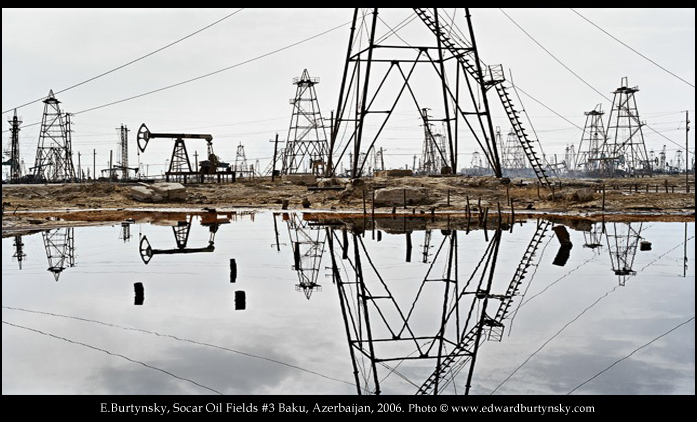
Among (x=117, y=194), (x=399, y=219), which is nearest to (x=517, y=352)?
Result: (x=399, y=219)

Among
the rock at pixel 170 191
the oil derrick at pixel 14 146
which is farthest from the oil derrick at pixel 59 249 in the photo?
the oil derrick at pixel 14 146

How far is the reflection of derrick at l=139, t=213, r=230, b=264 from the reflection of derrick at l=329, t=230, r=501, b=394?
4.96m

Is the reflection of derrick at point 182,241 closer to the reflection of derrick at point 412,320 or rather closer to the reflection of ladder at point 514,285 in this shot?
the reflection of derrick at point 412,320

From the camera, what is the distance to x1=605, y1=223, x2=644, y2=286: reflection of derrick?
47.6 feet

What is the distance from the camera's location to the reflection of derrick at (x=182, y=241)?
58.3ft

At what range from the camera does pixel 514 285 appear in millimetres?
12758

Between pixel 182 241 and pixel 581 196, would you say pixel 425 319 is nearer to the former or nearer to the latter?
pixel 182 241

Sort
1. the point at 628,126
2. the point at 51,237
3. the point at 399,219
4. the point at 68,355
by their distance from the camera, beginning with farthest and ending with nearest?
the point at 628,126 → the point at 399,219 → the point at 51,237 → the point at 68,355

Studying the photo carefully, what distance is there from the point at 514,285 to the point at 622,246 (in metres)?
6.98

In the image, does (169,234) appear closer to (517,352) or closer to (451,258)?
(451,258)

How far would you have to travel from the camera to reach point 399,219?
27.6 meters

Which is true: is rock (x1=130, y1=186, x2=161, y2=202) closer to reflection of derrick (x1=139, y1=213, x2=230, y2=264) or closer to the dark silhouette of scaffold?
reflection of derrick (x1=139, y1=213, x2=230, y2=264)

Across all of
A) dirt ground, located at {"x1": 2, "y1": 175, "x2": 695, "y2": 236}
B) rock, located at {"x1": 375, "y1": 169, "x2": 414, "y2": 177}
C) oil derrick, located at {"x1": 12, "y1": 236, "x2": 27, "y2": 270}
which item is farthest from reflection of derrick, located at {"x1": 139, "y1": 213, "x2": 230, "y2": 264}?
rock, located at {"x1": 375, "y1": 169, "x2": 414, "y2": 177}

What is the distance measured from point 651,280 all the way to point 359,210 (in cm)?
1927
